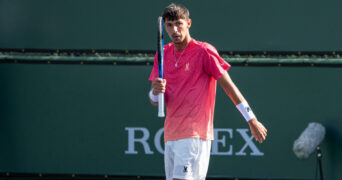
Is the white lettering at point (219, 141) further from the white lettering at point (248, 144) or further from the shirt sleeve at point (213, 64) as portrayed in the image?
the shirt sleeve at point (213, 64)

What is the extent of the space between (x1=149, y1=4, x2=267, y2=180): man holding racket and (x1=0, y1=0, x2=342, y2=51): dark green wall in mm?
1849

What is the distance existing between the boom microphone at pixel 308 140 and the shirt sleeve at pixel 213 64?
73.3 inches

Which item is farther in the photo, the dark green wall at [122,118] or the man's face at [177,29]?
the dark green wall at [122,118]

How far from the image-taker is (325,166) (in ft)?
20.8

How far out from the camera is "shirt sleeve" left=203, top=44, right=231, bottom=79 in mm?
4543

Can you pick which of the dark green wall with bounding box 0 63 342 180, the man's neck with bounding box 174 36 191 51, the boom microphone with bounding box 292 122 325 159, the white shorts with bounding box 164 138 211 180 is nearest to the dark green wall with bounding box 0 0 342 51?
the dark green wall with bounding box 0 63 342 180

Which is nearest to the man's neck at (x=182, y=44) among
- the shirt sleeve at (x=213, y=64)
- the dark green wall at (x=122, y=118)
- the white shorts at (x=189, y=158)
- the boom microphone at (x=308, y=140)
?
the shirt sleeve at (x=213, y=64)

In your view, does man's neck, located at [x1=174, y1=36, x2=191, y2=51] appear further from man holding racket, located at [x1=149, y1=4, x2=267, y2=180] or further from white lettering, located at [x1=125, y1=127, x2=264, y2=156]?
white lettering, located at [x1=125, y1=127, x2=264, y2=156]

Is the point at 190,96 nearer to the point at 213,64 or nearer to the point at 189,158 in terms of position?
the point at 213,64

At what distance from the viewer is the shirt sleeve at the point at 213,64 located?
4.54 meters

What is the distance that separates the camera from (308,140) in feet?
20.1

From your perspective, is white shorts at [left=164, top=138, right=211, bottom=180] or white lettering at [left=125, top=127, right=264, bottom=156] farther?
white lettering at [left=125, top=127, right=264, bottom=156]

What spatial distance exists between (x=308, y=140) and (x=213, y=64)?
6.45 feet

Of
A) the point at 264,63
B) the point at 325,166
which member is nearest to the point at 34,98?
the point at 264,63
